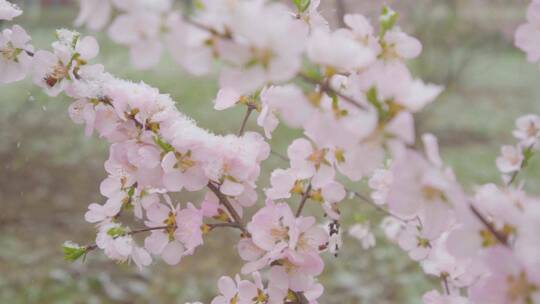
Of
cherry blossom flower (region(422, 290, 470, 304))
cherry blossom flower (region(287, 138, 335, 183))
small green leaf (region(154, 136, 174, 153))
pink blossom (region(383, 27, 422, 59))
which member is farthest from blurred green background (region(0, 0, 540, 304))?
cherry blossom flower (region(422, 290, 470, 304))

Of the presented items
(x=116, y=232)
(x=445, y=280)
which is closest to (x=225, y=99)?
(x=116, y=232)

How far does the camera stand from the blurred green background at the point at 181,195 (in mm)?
3540

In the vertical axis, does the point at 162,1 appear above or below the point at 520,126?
below

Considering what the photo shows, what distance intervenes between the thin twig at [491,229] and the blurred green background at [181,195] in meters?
0.33

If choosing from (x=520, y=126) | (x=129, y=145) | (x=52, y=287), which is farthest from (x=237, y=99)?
(x=52, y=287)

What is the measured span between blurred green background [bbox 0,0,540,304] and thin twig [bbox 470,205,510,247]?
33cm

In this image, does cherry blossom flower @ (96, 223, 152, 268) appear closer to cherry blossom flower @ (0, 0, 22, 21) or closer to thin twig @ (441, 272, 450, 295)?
cherry blossom flower @ (0, 0, 22, 21)

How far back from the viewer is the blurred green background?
3540mm

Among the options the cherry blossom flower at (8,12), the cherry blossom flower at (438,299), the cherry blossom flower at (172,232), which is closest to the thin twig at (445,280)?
the cherry blossom flower at (438,299)

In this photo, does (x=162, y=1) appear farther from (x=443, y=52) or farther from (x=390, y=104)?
(x=443, y=52)

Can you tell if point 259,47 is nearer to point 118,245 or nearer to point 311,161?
point 311,161

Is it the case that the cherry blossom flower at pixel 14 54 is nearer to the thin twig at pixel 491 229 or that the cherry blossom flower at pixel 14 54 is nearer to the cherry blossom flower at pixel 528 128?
the thin twig at pixel 491 229

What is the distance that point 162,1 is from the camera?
54 cm

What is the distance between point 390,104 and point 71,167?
5.68 metres
